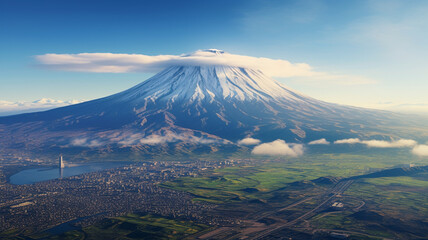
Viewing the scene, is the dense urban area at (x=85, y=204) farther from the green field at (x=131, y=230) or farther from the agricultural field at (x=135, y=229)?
the agricultural field at (x=135, y=229)

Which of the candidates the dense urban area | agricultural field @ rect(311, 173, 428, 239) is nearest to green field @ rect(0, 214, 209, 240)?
the dense urban area

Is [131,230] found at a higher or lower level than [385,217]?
lower

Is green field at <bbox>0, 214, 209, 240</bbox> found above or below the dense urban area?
above

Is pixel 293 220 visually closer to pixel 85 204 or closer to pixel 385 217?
pixel 385 217

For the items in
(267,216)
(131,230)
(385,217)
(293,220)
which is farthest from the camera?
(267,216)

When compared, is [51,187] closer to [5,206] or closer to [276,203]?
[5,206]

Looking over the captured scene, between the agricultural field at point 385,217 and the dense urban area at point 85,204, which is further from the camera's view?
the dense urban area at point 85,204

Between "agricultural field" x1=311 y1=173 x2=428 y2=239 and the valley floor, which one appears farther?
"agricultural field" x1=311 y1=173 x2=428 y2=239

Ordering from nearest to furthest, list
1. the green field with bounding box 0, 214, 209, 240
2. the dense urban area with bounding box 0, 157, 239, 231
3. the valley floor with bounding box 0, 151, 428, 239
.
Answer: the green field with bounding box 0, 214, 209, 240 → the valley floor with bounding box 0, 151, 428, 239 → the dense urban area with bounding box 0, 157, 239, 231

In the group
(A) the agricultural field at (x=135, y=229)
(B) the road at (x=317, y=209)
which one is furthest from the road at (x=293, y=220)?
(A) the agricultural field at (x=135, y=229)

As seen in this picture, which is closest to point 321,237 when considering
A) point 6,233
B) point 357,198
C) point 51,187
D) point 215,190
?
point 357,198

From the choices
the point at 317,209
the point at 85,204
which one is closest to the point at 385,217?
the point at 317,209

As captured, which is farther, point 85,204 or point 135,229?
point 85,204

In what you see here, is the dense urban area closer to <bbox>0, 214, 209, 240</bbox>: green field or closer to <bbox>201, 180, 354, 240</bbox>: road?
<bbox>0, 214, 209, 240</bbox>: green field
